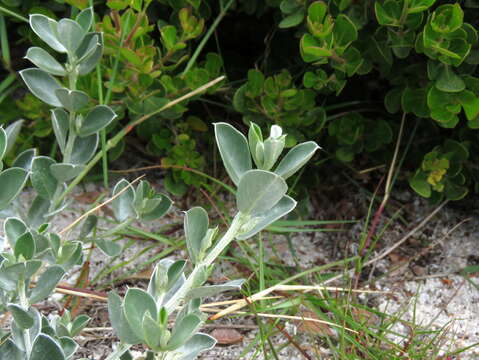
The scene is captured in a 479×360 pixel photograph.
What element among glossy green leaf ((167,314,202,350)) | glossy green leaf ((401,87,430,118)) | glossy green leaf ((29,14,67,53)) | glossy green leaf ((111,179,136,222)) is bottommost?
glossy green leaf ((401,87,430,118))

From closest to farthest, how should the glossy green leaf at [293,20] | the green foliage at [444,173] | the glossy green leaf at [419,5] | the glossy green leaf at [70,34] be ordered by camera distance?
the glossy green leaf at [70,34] < the glossy green leaf at [419,5] < the glossy green leaf at [293,20] < the green foliage at [444,173]

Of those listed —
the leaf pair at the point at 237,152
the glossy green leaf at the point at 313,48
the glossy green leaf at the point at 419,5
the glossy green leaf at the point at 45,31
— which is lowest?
the glossy green leaf at the point at 313,48

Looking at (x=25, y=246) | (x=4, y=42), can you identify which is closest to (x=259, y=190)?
(x=25, y=246)

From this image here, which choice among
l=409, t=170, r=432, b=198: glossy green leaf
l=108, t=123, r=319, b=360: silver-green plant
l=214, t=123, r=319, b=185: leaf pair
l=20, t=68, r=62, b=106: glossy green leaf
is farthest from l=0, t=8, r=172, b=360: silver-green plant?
l=409, t=170, r=432, b=198: glossy green leaf

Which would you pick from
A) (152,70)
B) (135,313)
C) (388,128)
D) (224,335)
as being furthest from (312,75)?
(135,313)

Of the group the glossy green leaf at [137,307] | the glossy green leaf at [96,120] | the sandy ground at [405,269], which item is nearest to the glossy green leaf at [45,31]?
the glossy green leaf at [96,120]

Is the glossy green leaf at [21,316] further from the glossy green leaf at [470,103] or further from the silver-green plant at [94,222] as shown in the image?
the glossy green leaf at [470,103]

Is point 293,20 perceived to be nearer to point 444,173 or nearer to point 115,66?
point 115,66

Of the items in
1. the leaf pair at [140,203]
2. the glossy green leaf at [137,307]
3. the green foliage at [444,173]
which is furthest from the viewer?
the green foliage at [444,173]

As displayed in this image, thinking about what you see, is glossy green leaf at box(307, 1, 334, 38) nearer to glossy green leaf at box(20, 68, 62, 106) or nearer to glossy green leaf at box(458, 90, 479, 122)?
glossy green leaf at box(458, 90, 479, 122)
